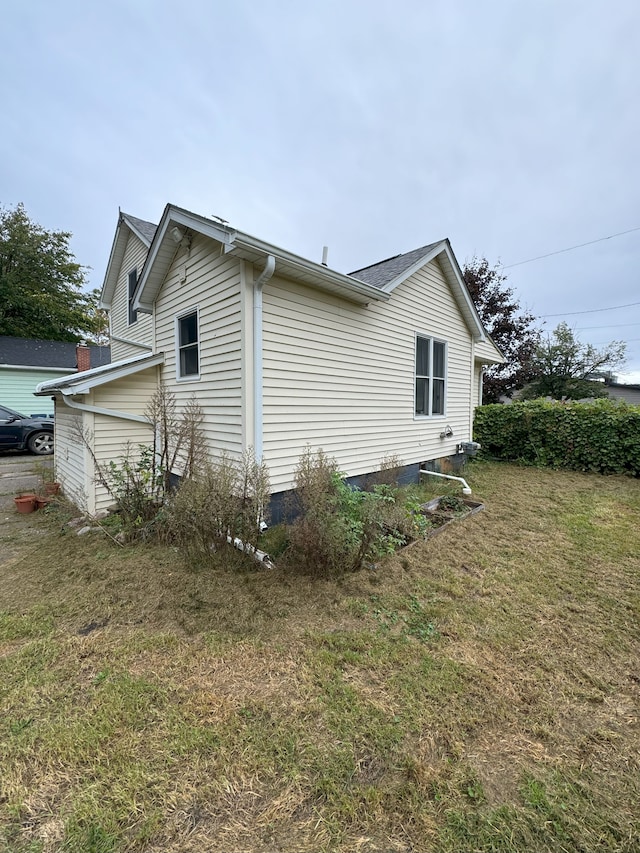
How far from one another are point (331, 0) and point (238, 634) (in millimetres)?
11840

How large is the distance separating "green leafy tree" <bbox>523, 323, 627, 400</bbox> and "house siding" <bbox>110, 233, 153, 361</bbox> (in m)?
22.4

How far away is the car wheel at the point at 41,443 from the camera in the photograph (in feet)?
35.8

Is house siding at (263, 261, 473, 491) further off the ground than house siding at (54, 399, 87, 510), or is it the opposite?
house siding at (263, 261, 473, 491)

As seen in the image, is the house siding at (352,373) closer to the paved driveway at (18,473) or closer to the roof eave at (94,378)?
the roof eave at (94,378)

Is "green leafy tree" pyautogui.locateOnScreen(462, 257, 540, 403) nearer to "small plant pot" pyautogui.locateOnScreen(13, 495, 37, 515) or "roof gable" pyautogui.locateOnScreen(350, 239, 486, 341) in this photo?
"roof gable" pyautogui.locateOnScreen(350, 239, 486, 341)

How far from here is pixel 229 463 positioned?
15.4 ft

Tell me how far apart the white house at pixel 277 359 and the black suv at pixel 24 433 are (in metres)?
5.09

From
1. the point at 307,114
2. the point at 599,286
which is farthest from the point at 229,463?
the point at 599,286

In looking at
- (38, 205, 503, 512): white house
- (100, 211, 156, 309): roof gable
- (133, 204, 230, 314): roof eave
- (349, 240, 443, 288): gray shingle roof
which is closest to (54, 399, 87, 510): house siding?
(38, 205, 503, 512): white house

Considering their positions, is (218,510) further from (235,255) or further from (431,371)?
(431,371)

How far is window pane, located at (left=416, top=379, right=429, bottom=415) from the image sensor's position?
7.47 meters

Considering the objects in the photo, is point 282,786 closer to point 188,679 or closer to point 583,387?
point 188,679

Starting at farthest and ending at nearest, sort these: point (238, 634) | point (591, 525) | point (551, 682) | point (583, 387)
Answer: point (583, 387), point (591, 525), point (238, 634), point (551, 682)

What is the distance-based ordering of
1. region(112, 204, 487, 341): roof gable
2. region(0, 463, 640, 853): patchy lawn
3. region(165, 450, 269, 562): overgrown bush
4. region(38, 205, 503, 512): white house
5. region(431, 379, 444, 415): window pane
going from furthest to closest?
region(431, 379, 444, 415): window pane, region(38, 205, 503, 512): white house, region(112, 204, 487, 341): roof gable, region(165, 450, 269, 562): overgrown bush, region(0, 463, 640, 853): patchy lawn
